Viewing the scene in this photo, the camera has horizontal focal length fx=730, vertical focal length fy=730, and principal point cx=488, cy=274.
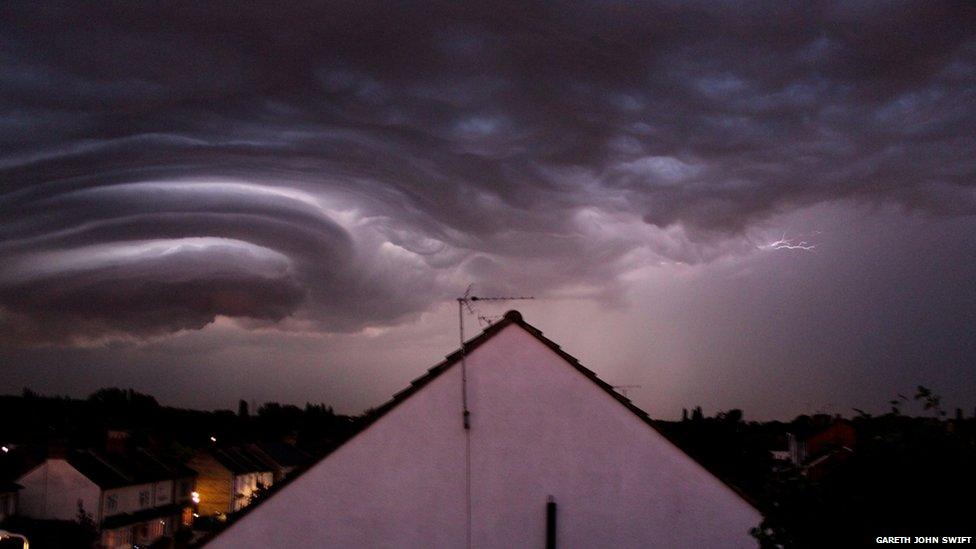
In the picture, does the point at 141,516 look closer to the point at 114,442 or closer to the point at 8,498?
the point at 114,442

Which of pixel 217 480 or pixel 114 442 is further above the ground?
pixel 114 442

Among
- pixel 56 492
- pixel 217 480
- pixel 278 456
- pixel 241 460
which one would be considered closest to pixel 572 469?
pixel 56 492

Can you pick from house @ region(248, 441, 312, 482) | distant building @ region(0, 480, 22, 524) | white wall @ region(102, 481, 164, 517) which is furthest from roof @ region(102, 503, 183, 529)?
house @ region(248, 441, 312, 482)

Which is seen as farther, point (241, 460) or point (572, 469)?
point (241, 460)

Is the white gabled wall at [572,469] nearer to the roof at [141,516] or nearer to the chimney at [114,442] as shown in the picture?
the roof at [141,516]

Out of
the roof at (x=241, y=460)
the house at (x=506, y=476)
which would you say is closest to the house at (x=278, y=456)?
the roof at (x=241, y=460)

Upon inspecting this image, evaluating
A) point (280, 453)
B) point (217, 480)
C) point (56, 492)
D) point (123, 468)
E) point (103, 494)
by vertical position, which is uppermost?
point (123, 468)

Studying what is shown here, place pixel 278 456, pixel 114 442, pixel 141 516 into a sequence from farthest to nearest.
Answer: pixel 278 456 < pixel 114 442 < pixel 141 516
